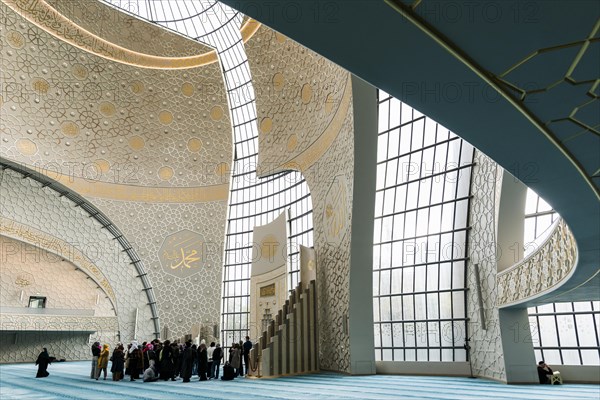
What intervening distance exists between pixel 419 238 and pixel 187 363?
30.6ft

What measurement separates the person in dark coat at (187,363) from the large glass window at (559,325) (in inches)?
427

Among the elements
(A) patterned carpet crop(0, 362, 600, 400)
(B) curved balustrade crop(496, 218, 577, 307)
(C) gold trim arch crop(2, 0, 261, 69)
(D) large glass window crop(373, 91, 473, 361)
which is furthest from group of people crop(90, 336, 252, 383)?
(C) gold trim arch crop(2, 0, 261, 69)

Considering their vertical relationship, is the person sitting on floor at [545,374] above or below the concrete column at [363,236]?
below

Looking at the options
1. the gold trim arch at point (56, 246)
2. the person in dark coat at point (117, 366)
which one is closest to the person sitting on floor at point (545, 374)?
the person in dark coat at point (117, 366)

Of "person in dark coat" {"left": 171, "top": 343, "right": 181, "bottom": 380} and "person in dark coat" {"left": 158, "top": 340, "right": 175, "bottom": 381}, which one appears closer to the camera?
"person in dark coat" {"left": 158, "top": 340, "right": 175, "bottom": 381}

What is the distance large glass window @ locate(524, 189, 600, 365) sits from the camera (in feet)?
42.5

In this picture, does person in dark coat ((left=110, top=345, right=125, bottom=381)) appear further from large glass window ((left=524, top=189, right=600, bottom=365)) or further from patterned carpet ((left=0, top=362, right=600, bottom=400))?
large glass window ((left=524, top=189, right=600, bottom=365))

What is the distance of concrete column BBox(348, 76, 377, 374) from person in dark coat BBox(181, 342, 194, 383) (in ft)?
17.1

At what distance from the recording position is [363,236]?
48.9 feet

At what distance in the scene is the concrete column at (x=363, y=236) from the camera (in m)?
14.3

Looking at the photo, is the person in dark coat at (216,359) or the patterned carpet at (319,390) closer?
the patterned carpet at (319,390)

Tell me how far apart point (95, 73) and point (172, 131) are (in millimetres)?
5444

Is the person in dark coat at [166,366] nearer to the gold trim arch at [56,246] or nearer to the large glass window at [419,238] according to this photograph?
the large glass window at [419,238]

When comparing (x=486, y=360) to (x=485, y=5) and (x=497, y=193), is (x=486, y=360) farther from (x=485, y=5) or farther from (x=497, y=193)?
(x=485, y=5)
